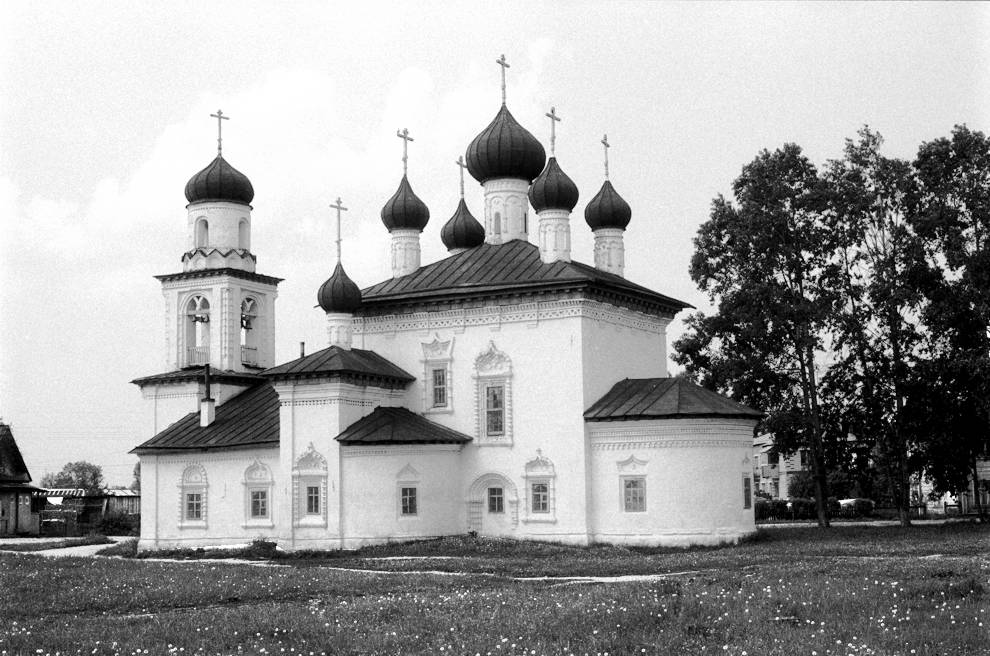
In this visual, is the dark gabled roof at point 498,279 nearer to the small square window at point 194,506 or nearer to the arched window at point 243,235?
the arched window at point 243,235

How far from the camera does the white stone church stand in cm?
2766

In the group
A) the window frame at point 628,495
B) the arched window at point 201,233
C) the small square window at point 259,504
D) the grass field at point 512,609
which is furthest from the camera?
the arched window at point 201,233

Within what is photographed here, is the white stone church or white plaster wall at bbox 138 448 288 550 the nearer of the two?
the white stone church

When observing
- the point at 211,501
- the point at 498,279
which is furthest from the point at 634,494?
the point at 211,501

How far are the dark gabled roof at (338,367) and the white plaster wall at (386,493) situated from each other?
5.84 feet

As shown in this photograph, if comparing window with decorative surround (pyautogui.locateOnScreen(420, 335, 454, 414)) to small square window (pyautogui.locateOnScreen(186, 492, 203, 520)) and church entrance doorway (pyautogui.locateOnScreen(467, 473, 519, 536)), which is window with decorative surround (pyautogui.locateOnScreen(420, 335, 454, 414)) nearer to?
church entrance doorway (pyautogui.locateOnScreen(467, 473, 519, 536))

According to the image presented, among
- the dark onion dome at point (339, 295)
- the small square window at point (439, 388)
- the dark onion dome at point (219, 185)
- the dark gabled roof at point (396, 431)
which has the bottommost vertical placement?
the dark gabled roof at point (396, 431)

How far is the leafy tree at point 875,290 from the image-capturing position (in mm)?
32344

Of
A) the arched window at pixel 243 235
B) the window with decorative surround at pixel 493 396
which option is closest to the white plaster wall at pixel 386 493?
the window with decorative surround at pixel 493 396

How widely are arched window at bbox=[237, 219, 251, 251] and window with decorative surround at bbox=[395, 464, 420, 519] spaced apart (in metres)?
9.54

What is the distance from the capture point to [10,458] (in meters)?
47.8

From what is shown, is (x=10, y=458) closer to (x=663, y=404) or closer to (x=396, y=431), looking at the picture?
(x=396, y=431)

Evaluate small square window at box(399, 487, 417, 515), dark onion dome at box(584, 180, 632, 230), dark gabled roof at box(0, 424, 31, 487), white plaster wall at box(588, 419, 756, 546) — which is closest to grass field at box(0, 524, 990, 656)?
white plaster wall at box(588, 419, 756, 546)

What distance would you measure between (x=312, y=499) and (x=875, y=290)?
15074 millimetres
